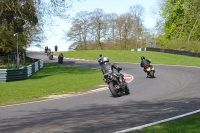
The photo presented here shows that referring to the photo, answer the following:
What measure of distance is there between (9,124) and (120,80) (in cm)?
604

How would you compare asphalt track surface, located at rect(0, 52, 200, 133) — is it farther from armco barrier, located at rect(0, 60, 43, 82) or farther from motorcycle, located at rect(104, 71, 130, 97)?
armco barrier, located at rect(0, 60, 43, 82)

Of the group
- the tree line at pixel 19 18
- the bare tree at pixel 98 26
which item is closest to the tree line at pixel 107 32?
the bare tree at pixel 98 26

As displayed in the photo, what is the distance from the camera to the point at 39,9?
27.8 metres

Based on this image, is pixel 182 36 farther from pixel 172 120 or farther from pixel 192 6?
pixel 172 120

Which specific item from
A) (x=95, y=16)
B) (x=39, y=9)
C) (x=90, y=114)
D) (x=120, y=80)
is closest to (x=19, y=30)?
(x=39, y=9)

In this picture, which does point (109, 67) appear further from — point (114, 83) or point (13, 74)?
point (13, 74)

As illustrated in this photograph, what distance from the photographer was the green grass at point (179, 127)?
6.72 m

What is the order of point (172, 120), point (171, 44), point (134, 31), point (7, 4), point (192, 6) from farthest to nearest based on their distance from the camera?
1. point (134, 31)
2. point (192, 6)
3. point (171, 44)
4. point (7, 4)
5. point (172, 120)

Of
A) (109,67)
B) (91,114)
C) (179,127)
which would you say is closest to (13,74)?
(109,67)

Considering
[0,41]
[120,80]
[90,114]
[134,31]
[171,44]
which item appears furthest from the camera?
[134,31]

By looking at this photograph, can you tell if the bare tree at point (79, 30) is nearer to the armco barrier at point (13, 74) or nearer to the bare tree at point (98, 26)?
the bare tree at point (98, 26)

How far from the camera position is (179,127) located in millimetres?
7020

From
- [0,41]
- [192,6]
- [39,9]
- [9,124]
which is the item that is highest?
[192,6]

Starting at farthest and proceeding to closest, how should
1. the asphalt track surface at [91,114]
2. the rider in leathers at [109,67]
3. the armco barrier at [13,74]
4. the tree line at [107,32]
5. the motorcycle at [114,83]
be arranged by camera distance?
the tree line at [107,32], the armco barrier at [13,74], the rider in leathers at [109,67], the motorcycle at [114,83], the asphalt track surface at [91,114]
